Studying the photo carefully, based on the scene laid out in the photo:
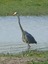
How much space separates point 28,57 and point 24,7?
10.4 metres

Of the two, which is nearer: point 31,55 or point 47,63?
point 47,63

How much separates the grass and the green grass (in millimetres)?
8286

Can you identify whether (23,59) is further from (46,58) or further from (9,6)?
(9,6)

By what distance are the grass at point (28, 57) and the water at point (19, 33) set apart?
54 cm

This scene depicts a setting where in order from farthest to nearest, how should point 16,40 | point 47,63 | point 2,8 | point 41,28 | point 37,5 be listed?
point 37,5 < point 2,8 < point 41,28 < point 16,40 < point 47,63

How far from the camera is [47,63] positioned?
25.7 ft

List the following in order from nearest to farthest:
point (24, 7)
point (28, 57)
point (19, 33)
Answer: point (28, 57) < point (19, 33) < point (24, 7)

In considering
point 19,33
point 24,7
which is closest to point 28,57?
point 19,33

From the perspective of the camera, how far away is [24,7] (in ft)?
61.5

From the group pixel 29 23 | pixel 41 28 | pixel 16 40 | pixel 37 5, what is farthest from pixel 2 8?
pixel 16 40

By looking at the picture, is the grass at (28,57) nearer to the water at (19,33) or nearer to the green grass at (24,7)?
the water at (19,33)

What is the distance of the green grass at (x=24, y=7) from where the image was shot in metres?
17.6

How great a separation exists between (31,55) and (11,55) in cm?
46

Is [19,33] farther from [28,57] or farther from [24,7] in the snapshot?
[24,7]
